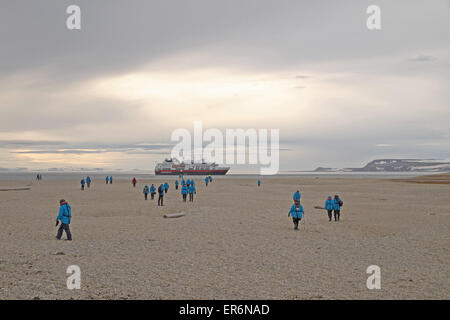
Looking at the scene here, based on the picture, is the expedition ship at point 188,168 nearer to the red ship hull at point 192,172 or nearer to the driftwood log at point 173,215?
the red ship hull at point 192,172

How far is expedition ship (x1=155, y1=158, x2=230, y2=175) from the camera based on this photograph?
155m

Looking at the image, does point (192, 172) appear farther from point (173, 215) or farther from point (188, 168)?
point (173, 215)

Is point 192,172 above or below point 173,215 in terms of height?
above

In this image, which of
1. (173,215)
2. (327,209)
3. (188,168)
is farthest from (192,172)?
(327,209)

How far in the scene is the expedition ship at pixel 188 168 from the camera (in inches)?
6097

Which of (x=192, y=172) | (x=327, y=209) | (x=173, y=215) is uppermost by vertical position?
(x=192, y=172)

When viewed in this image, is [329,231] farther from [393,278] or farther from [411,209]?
[411,209]

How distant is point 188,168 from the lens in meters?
156

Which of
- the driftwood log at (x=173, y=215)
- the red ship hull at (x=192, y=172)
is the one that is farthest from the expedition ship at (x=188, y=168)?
the driftwood log at (x=173, y=215)

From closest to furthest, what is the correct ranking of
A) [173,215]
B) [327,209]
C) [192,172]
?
1. [327,209]
2. [173,215]
3. [192,172]

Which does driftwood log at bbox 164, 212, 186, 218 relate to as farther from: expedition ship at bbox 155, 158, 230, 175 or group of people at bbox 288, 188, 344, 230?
expedition ship at bbox 155, 158, 230, 175

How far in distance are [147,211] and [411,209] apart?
1792 cm

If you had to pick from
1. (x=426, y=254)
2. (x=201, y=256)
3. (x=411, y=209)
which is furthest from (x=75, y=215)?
(x=411, y=209)
